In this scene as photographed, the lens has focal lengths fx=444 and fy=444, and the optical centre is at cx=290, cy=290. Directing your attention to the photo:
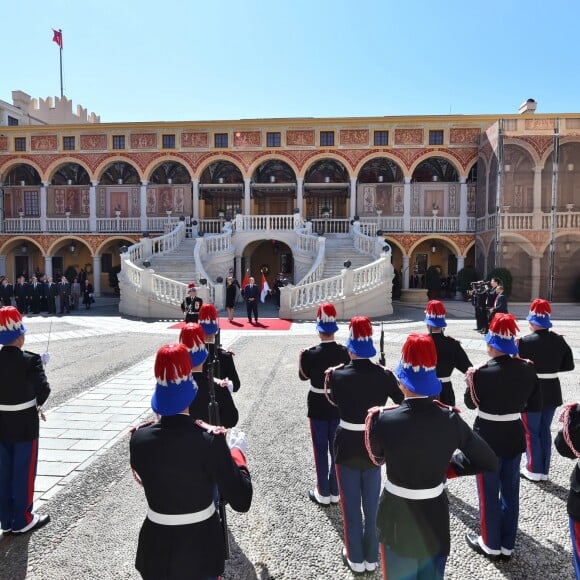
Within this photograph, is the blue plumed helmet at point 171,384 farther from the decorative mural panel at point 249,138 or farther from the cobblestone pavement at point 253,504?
the decorative mural panel at point 249,138

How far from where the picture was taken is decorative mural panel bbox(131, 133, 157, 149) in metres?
26.4

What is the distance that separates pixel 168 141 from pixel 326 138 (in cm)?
939

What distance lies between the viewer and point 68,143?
2691 centimetres

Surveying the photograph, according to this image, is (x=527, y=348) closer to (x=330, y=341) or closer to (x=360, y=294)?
(x=330, y=341)

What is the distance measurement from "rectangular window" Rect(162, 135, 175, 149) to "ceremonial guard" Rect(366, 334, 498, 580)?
1047 inches

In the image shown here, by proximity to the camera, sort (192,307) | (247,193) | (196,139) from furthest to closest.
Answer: (196,139) → (247,193) → (192,307)

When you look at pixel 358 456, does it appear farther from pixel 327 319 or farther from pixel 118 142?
pixel 118 142

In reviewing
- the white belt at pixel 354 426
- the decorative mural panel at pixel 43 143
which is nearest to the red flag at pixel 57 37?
the decorative mural panel at pixel 43 143

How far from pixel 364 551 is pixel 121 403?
4.96 m

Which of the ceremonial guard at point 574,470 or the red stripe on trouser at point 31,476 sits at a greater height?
the ceremonial guard at point 574,470

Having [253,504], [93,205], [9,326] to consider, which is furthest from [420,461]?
[93,205]

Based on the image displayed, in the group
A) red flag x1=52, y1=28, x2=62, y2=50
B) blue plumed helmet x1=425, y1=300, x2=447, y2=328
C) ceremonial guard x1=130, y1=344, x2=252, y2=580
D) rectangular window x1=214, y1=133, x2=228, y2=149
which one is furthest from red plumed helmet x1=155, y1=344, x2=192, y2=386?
red flag x1=52, y1=28, x2=62, y2=50

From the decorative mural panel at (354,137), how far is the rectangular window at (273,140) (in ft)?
11.9

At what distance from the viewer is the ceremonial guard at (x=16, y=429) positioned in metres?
3.77
